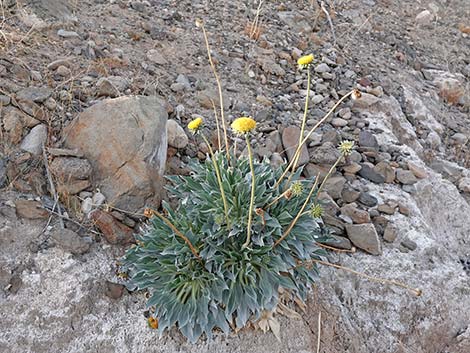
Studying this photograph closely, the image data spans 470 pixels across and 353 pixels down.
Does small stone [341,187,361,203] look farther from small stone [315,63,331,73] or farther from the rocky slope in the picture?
small stone [315,63,331,73]

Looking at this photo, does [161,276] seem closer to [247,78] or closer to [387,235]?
[387,235]

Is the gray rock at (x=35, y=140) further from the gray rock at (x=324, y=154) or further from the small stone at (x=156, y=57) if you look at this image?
the gray rock at (x=324, y=154)

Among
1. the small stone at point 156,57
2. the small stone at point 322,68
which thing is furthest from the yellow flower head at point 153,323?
the small stone at point 322,68

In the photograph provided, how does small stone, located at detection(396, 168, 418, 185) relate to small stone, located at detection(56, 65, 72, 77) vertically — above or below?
below

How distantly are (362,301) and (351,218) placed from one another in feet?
1.80

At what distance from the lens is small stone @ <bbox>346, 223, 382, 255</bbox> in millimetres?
3020

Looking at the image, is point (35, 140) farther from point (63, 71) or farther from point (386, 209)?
point (386, 209)

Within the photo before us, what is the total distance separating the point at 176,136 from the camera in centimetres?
325

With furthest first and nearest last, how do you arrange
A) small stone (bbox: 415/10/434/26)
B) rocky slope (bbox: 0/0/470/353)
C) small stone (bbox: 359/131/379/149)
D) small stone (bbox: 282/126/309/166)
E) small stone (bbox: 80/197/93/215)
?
1. small stone (bbox: 415/10/434/26)
2. small stone (bbox: 359/131/379/149)
3. small stone (bbox: 282/126/309/166)
4. small stone (bbox: 80/197/93/215)
5. rocky slope (bbox: 0/0/470/353)

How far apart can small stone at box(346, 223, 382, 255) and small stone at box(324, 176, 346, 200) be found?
0.31 m

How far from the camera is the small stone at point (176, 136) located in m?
3.24

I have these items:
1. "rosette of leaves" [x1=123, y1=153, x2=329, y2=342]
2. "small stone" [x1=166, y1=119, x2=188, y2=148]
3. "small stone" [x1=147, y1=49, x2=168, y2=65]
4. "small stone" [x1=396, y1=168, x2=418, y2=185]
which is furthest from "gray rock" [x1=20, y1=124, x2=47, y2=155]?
"small stone" [x1=396, y1=168, x2=418, y2=185]

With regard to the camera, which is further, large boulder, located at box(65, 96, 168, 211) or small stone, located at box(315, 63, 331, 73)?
small stone, located at box(315, 63, 331, 73)

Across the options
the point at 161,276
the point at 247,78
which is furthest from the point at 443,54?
the point at 161,276
